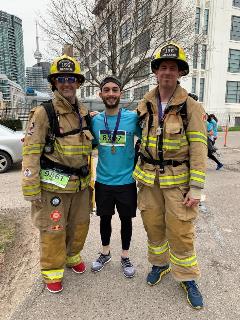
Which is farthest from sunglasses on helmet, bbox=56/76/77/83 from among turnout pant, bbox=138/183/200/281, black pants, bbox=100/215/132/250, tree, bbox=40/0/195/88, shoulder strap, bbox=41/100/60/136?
tree, bbox=40/0/195/88

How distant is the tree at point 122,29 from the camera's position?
464 inches

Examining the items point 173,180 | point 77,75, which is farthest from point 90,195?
point 77,75

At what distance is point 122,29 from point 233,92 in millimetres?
25914

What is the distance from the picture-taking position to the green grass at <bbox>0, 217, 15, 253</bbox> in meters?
3.69

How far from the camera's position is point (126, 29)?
12.7 metres

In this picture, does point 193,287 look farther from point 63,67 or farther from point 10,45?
point 10,45

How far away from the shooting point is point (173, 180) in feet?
8.66

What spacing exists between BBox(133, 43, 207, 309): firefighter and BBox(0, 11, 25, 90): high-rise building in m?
85.6

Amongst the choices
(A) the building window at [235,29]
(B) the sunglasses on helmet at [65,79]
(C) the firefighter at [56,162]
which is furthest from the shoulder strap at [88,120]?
(A) the building window at [235,29]

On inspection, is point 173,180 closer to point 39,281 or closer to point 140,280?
point 140,280

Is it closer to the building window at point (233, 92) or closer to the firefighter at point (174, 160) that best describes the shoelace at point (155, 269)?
the firefighter at point (174, 160)

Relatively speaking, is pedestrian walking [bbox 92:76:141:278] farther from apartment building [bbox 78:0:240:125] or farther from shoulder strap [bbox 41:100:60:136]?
apartment building [bbox 78:0:240:125]

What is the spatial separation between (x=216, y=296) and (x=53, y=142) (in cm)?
212

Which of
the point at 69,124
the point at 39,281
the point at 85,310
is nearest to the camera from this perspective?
the point at 85,310
